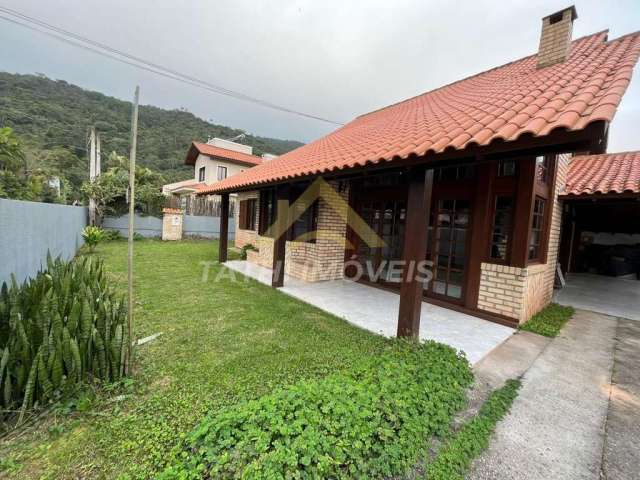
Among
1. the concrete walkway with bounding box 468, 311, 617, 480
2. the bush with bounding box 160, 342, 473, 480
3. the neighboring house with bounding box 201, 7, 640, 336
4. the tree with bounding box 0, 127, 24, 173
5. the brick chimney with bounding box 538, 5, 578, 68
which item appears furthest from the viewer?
the tree with bounding box 0, 127, 24, 173

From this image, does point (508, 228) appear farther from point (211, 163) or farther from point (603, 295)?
point (211, 163)

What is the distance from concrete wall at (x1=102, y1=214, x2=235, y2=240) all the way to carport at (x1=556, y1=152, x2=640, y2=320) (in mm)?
14808

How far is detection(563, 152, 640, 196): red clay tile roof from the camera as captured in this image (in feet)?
19.2

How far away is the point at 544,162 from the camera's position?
5336mm

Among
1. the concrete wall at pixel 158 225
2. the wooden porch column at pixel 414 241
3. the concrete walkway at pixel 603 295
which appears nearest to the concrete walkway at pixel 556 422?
the wooden porch column at pixel 414 241

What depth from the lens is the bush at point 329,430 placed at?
5.09ft

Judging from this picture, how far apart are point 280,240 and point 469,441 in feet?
17.1

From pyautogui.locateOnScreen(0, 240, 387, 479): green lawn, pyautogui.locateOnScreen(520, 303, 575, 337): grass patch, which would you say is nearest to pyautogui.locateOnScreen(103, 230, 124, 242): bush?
pyautogui.locateOnScreen(0, 240, 387, 479): green lawn

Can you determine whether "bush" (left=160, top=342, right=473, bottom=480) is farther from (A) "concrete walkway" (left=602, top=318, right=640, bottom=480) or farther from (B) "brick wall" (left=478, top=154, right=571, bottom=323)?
(B) "brick wall" (left=478, top=154, right=571, bottom=323)

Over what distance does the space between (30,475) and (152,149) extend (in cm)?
2969

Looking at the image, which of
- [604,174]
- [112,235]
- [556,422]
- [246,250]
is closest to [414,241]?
[556,422]

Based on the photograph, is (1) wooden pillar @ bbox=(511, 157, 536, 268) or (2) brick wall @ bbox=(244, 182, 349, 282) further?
(2) brick wall @ bbox=(244, 182, 349, 282)

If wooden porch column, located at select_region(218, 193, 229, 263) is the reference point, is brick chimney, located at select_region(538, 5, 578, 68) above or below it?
above

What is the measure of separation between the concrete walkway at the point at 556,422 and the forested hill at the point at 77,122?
20799 mm
